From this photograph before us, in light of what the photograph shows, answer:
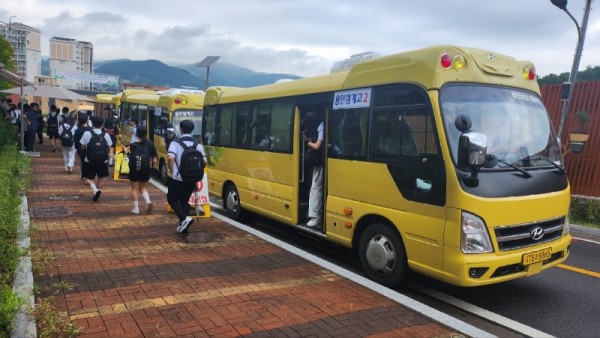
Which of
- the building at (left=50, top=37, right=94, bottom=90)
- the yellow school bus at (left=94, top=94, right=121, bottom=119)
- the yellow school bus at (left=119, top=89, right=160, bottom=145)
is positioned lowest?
the yellow school bus at (left=119, top=89, right=160, bottom=145)

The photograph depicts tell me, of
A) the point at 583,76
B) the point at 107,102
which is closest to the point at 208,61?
the point at 107,102

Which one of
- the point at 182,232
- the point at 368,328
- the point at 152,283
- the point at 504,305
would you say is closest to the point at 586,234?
the point at 504,305

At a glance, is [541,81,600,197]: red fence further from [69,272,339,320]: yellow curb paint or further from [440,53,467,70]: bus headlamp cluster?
[69,272,339,320]: yellow curb paint

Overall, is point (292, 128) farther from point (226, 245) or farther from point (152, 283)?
point (152, 283)

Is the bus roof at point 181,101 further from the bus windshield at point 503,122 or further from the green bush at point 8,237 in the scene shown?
the bus windshield at point 503,122

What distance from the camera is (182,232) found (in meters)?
7.20

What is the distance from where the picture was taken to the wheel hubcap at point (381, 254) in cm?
521

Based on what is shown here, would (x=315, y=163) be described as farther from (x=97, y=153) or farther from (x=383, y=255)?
(x=97, y=153)

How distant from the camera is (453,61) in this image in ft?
15.5

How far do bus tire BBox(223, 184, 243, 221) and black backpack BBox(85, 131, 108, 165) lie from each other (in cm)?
270

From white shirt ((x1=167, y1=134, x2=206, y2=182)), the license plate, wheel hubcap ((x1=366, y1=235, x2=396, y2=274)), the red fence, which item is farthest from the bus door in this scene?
the red fence

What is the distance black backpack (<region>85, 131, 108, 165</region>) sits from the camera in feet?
30.5

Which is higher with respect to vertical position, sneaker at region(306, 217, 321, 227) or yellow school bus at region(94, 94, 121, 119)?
yellow school bus at region(94, 94, 121, 119)

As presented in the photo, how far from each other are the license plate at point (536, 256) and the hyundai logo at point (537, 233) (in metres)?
0.15
